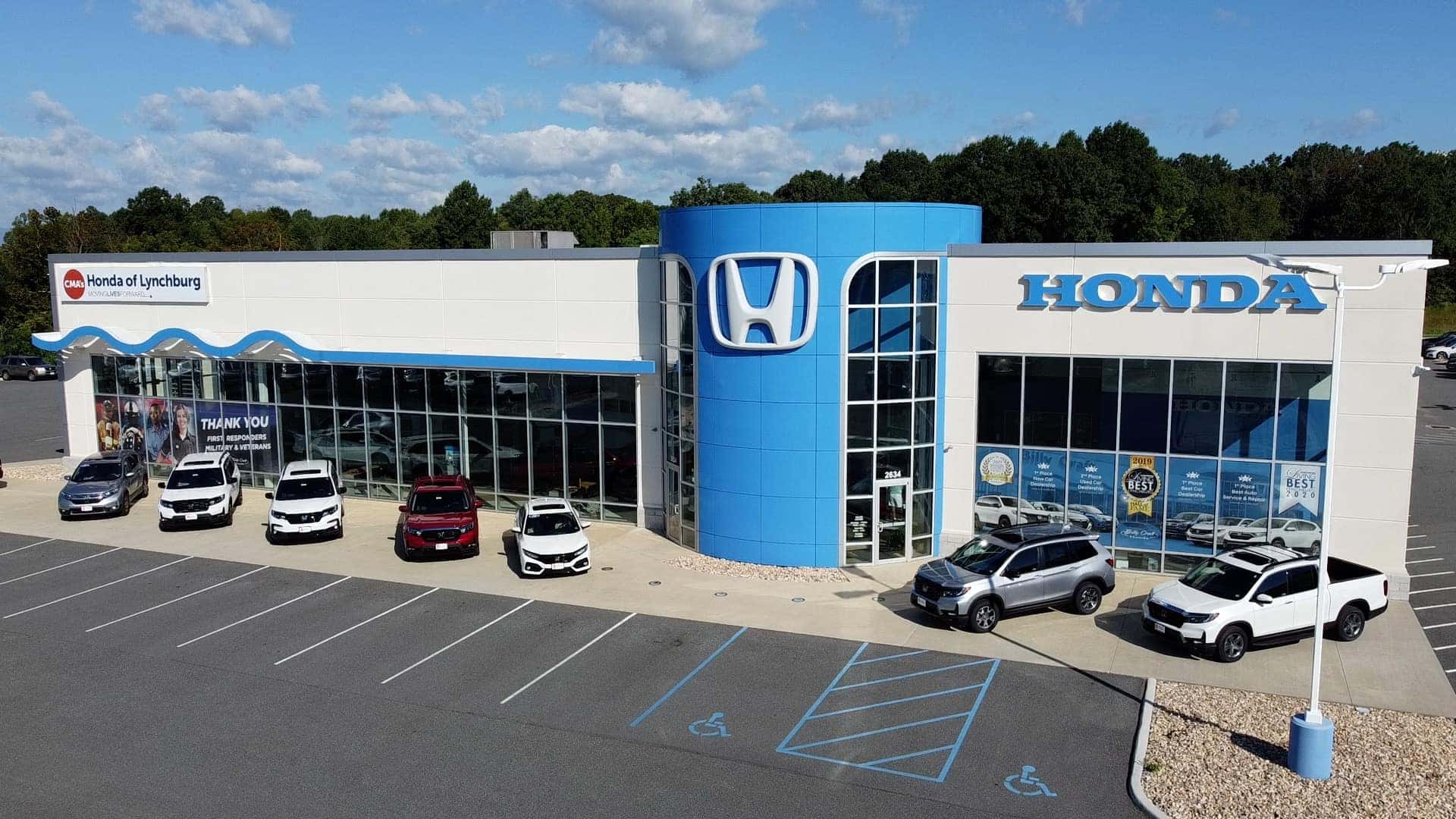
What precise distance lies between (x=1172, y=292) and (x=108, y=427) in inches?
1186

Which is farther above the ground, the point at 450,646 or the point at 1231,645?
the point at 1231,645

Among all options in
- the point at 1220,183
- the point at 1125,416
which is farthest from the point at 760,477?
the point at 1220,183

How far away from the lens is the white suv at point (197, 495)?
24500mm

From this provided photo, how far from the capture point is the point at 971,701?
14688 mm

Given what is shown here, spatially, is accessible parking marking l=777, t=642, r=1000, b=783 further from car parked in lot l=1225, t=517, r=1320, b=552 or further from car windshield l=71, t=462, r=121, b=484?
car windshield l=71, t=462, r=121, b=484

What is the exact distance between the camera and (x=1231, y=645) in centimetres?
1609

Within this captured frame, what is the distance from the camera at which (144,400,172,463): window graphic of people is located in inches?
1203

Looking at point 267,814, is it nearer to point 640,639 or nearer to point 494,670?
point 494,670

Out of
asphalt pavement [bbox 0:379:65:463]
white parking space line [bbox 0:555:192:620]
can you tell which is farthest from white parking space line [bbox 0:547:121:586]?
asphalt pavement [bbox 0:379:65:463]

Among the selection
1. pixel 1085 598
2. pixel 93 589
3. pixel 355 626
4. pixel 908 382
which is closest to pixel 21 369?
pixel 93 589

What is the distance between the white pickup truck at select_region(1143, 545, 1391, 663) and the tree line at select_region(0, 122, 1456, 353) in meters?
50.0

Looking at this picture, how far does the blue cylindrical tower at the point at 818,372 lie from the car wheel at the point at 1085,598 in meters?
4.29

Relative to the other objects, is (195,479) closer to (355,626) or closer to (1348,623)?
(355,626)

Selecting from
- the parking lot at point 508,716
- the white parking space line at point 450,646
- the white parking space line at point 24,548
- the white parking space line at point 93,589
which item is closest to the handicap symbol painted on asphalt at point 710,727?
the parking lot at point 508,716
